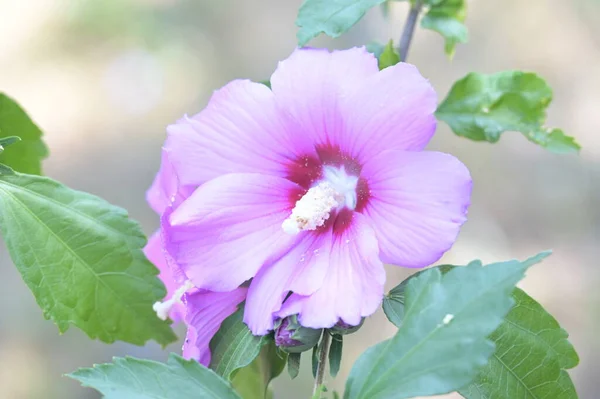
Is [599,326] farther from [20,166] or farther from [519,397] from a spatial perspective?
[20,166]

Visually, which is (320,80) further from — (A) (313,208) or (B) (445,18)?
(B) (445,18)

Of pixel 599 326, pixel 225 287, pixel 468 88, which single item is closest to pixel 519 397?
pixel 225 287

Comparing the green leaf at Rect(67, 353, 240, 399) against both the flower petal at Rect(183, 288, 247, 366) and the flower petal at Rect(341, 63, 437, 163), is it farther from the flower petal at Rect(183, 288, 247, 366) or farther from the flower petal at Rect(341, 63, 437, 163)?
the flower petal at Rect(341, 63, 437, 163)

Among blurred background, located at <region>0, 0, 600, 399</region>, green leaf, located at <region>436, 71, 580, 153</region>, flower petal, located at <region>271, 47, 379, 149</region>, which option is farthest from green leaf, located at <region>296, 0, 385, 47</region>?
blurred background, located at <region>0, 0, 600, 399</region>

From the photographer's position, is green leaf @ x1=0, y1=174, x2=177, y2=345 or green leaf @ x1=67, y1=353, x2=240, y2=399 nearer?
green leaf @ x1=67, y1=353, x2=240, y2=399

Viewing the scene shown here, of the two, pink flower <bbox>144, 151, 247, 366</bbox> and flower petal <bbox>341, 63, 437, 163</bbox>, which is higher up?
flower petal <bbox>341, 63, 437, 163</bbox>

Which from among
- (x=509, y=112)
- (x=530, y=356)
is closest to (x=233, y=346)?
(x=530, y=356)
